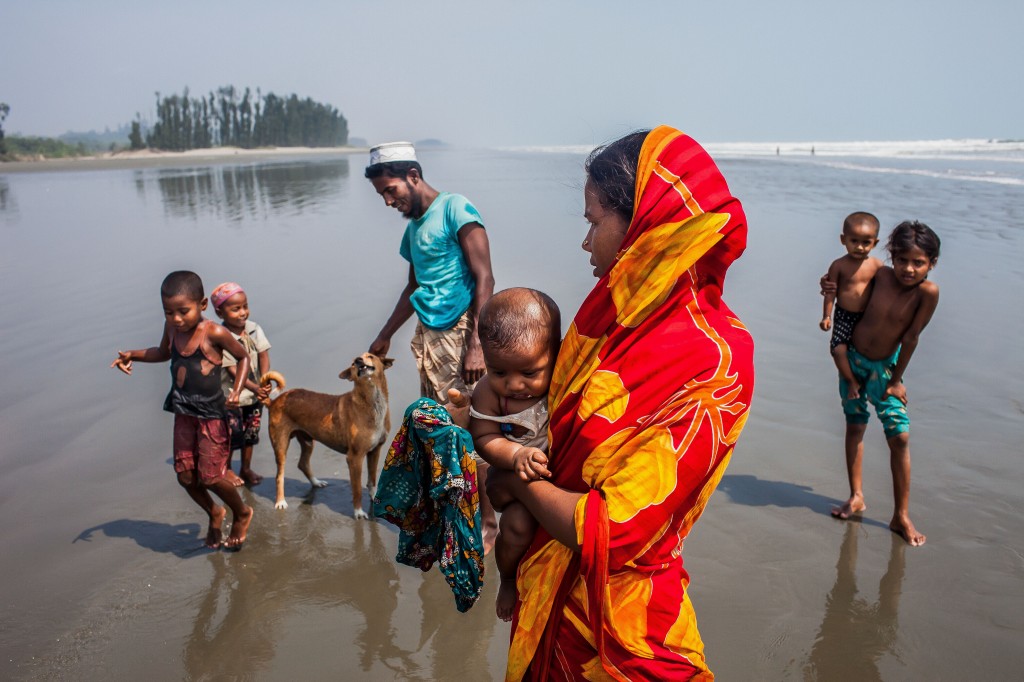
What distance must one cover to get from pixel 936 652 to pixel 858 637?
Answer: 0.34 m

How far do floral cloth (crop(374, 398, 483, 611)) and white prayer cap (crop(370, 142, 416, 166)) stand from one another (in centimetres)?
256

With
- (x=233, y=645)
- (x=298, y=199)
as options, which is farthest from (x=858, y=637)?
(x=298, y=199)

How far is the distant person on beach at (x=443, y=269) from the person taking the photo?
447 cm

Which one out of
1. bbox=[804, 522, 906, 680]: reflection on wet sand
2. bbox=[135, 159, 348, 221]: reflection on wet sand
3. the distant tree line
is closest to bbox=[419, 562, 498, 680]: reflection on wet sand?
bbox=[804, 522, 906, 680]: reflection on wet sand

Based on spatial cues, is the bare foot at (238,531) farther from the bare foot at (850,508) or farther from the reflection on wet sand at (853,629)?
the bare foot at (850,508)

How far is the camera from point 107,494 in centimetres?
527

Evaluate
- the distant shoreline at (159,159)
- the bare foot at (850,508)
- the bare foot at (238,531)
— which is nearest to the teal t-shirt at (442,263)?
the bare foot at (238,531)

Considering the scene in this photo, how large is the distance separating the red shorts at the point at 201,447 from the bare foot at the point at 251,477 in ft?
3.39

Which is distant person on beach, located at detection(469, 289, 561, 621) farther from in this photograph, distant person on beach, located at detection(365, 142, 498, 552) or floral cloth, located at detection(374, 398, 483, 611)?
distant person on beach, located at detection(365, 142, 498, 552)

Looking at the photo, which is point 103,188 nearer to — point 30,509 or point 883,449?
point 30,509

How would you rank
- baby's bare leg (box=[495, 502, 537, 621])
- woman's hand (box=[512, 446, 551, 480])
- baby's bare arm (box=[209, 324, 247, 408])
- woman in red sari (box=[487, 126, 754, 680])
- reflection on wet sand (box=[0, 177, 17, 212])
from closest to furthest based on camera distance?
woman in red sari (box=[487, 126, 754, 680])
woman's hand (box=[512, 446, 551, 480])
baby's bare leg (box=[495, 502, 537, 621])
baby's bare arm (box=[209, 324, 247, 408])
reflection on wet sand (box=[0, 177, 17, 212])

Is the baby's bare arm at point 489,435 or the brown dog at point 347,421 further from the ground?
the baby's bare arm at point 489,435

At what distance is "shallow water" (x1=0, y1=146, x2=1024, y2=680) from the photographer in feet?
11.9

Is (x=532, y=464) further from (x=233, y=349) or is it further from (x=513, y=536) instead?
(x=233, y=349)
